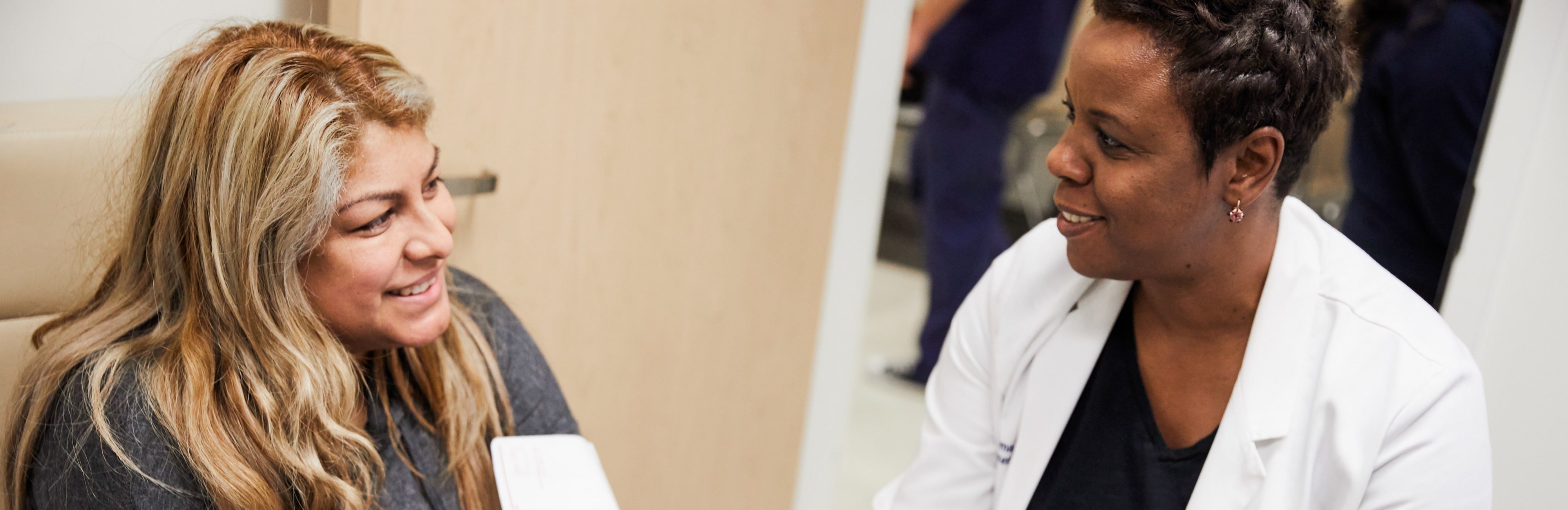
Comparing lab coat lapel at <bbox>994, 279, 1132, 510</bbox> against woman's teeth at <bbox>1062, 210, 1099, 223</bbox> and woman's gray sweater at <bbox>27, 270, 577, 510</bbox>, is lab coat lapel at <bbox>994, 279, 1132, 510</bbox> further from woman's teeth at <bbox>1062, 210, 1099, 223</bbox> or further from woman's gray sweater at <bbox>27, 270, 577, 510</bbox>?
woman's gray sweater at <bbox>27, 270, 577, 510</bbox>

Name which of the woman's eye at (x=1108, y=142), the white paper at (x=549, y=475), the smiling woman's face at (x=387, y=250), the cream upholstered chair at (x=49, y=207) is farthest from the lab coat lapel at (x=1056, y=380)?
the cream upholstered chair at (x=49, y=207)

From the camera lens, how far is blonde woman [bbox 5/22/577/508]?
933 millimetres

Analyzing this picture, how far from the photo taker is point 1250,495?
1.06 m

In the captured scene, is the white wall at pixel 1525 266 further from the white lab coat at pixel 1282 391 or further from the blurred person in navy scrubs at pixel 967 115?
the blurred person in navy scrubs at pixel 967 115

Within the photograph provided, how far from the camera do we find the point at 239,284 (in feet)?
3.17

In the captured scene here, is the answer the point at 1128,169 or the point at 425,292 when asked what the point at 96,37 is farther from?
the point at 1128,169

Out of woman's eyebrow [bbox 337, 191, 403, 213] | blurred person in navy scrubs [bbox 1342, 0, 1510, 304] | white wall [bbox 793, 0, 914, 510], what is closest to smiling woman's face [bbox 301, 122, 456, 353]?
woman's eyebrow [bbox 337, 191, 403, 213]

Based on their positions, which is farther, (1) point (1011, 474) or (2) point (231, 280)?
(1) point (1011, 474)

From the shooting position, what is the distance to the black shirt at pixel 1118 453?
1.14 m

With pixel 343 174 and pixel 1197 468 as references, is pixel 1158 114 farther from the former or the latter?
pixel 343 174

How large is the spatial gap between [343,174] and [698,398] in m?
0.95

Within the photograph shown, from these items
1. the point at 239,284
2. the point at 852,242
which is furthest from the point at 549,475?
the point at 852,242

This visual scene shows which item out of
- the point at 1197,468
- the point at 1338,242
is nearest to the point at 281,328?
the point at 1197,468

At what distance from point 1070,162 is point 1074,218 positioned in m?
0.07
